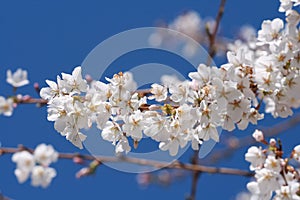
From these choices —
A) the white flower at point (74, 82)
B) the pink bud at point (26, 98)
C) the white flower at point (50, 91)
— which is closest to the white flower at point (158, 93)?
the white flower at point (74, 82)

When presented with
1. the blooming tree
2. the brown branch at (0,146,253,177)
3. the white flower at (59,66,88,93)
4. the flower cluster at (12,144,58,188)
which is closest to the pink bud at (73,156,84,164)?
the brown branch at (0,146,253,177)

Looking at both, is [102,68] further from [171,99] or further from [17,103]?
[171,99]

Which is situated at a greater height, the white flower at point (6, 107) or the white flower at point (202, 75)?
the white flower at point (6, 107)

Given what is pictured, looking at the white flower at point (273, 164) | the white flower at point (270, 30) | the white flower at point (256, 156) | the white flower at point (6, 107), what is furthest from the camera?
the white flower at point (6, 107)

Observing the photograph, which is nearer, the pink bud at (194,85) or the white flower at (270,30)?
the pink bud at (194,85)

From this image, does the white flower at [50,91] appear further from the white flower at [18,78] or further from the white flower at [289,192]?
the white flower at [289,192]

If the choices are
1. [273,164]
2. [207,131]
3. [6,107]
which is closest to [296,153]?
[273,164]

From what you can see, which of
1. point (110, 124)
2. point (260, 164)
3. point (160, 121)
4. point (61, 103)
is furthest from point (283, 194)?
point (61, 103)

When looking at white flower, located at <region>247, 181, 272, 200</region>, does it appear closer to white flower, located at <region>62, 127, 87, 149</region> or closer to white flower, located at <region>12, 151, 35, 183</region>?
white flower, located at <region>62, 127, 87, 149</region>

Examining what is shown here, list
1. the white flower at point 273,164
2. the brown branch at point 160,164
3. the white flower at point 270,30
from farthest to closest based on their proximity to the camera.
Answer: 1. the brown branch at point 160,164
2. the white flower at point 270,30
3. the white flower at point 273,164
